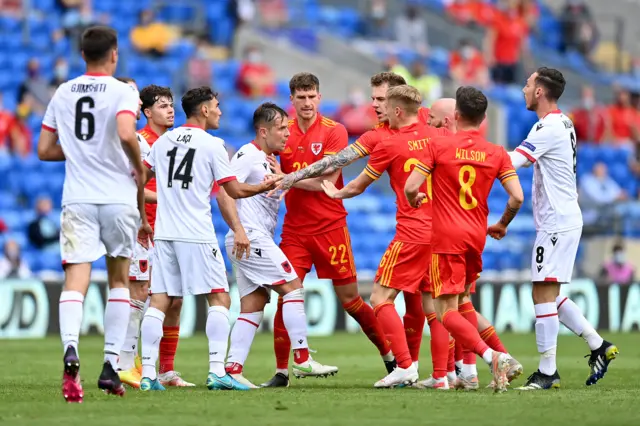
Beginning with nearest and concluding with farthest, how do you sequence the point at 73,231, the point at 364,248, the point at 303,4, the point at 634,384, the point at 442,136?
the point at 73,231
the point at 442,136
the point at 634,384
the point at 364,248
the point at 303,4

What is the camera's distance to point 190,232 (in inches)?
397

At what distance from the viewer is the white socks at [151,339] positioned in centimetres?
1012

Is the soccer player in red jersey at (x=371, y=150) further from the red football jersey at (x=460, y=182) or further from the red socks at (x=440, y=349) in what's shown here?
the red football jersey at (x=460, y=182)

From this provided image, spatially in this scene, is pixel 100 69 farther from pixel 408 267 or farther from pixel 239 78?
pixel 239 78

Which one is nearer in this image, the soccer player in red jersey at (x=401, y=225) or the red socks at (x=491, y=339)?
the red socks at (x=491, y=339)

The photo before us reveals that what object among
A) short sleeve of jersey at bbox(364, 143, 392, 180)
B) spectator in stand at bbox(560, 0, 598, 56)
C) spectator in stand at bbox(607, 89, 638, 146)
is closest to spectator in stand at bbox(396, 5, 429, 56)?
spectator in stand at bbox(607, 89, 638, 146)

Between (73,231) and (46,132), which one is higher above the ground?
(46,132)

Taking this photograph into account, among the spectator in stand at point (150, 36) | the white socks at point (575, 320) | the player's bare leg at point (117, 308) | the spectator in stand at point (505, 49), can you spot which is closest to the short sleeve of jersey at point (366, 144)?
the white socks at point (575, 320)

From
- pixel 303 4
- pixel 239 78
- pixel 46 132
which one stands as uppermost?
pixel 303 4

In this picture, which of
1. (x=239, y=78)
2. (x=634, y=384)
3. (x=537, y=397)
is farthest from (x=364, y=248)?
(x=537, y=397)

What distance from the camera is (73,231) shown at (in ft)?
29.6

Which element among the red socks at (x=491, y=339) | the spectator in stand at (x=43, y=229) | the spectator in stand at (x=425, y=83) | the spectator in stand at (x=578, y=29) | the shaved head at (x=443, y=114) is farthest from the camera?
the spectator in stand at (x=578, y=29)

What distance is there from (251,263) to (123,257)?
70.7 inches

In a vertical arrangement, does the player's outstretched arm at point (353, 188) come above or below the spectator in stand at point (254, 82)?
below
